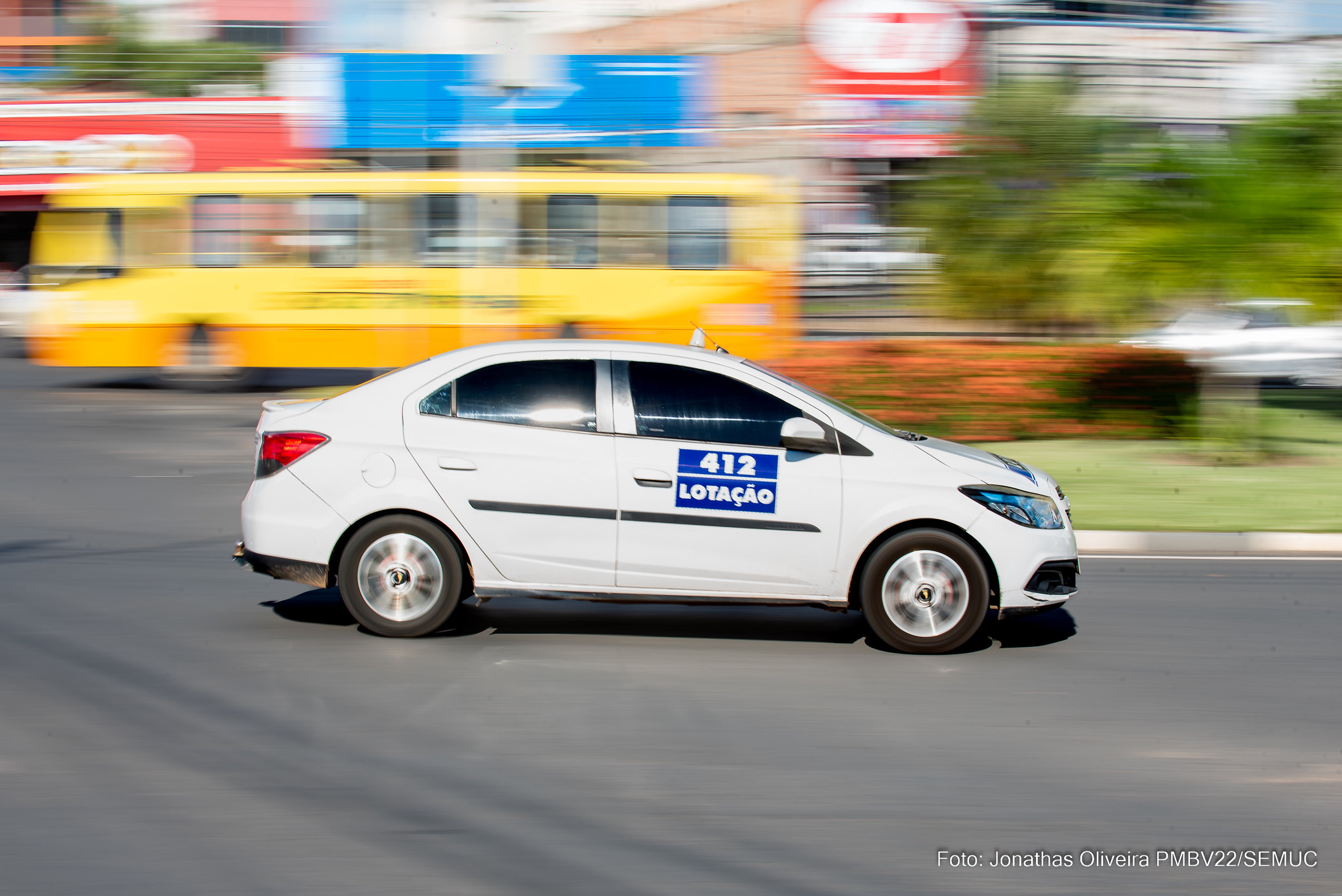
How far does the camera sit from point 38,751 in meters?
5.17

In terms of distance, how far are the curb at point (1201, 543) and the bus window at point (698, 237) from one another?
385 inches

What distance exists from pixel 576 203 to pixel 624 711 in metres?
13.9

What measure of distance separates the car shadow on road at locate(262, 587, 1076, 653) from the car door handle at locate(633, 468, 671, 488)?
32.6 inches

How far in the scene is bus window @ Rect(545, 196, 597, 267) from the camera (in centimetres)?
1878

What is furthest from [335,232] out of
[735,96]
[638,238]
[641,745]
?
[735,96]

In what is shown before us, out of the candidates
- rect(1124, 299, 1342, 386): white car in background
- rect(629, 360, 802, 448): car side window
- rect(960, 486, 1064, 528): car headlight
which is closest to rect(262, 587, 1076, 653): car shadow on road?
rect(960, 486, 1064, 528): car headlight

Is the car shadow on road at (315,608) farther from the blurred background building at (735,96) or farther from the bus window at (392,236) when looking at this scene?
the blurred background building at (735,96)

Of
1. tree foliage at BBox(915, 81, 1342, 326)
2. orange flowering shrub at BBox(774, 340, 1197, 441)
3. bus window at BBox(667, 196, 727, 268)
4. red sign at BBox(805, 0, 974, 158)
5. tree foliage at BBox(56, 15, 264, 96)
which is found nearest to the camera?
tree foliage at BBox(915, 81, 1342, 326)

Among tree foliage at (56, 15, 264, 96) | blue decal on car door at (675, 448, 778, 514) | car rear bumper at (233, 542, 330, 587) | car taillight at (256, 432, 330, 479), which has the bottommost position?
car rear bumper at (233, 542, 330, 587)

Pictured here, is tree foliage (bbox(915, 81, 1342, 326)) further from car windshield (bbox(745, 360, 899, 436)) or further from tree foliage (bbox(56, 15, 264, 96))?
tree foliage (bbox(56, 15, 264, 96))

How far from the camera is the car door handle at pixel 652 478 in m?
6.68

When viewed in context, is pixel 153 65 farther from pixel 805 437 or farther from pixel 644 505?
pixel 805 437

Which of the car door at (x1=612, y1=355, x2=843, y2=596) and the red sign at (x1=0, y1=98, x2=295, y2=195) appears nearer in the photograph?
the car door at (x1=612, y1=355, x2=843, y2=596)

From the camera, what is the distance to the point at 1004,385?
1478 cm
